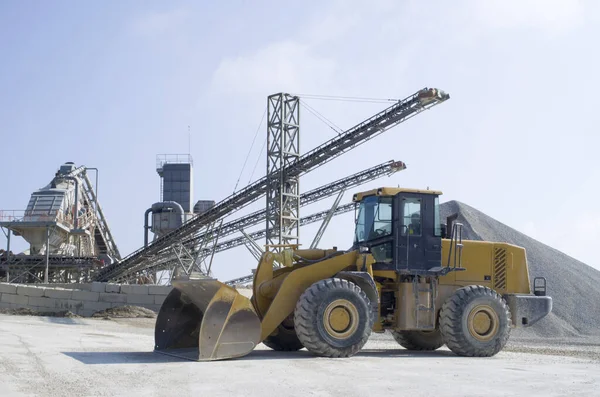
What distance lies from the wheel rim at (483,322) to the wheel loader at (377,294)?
0.05 feet

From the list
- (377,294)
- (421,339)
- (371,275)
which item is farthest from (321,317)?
(421,339)

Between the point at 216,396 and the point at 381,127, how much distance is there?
1004 inches

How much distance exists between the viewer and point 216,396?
7.14 m

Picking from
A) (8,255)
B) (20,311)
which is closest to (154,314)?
(20,311)

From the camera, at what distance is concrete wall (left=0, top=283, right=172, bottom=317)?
2044cm

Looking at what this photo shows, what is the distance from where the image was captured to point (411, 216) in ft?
39.1

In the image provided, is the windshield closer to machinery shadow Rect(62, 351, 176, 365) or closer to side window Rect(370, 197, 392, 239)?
side window Rect(370, 197, 392, 239)

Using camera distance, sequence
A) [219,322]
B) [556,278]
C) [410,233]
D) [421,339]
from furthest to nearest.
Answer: [556,278] → [421,339] → [410,233] → [219,322]

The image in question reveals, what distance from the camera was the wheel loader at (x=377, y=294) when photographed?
1052cm

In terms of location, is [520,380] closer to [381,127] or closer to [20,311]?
[20,311]

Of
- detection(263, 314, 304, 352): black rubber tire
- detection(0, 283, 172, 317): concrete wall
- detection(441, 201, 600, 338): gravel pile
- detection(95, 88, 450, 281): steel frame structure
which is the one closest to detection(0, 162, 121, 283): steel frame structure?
detection(95, 88, 450, 281): steel frame structure

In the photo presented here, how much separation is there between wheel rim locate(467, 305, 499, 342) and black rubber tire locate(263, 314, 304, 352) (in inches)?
114

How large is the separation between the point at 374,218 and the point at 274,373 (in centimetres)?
404

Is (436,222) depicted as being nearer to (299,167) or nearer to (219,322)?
(219,322)
